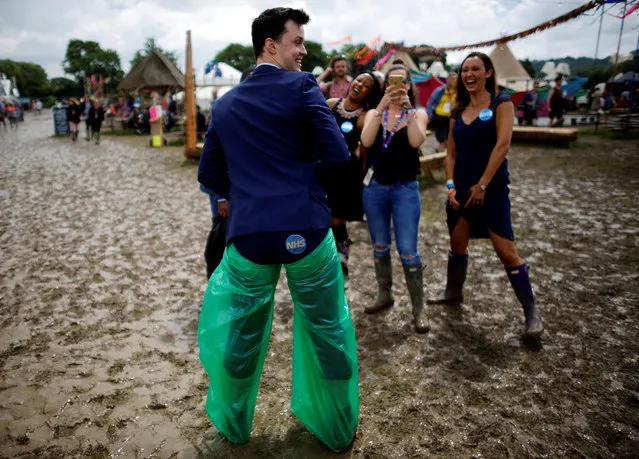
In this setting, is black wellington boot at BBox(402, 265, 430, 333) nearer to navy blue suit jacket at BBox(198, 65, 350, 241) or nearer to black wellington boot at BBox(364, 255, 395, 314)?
black wellington boot at BBox(364, 255, 395, 314)

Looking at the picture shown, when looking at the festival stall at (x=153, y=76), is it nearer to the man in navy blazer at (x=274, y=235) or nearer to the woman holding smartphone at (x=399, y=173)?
the woman holding smartphone at (x=399, y=173)

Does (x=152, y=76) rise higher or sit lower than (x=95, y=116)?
higher

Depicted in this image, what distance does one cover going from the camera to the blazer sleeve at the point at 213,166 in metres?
1.99

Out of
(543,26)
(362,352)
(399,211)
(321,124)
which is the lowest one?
(362,352)

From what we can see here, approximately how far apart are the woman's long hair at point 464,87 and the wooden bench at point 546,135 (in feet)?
35.1

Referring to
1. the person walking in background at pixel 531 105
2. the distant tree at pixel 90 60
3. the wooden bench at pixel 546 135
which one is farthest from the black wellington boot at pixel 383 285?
the distant tree at pixel 90 60

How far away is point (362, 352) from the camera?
3154 mm

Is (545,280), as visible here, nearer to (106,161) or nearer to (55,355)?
(55,355)

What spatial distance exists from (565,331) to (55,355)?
12.1ft

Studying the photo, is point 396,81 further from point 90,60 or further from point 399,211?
point 90,60

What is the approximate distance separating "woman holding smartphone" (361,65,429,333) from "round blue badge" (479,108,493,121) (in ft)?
1.25

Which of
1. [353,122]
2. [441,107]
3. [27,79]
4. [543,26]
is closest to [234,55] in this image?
[27,79]

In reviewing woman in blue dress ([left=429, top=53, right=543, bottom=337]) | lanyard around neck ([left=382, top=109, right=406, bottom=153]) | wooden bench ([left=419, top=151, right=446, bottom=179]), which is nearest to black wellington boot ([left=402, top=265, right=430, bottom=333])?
woman in blue dress ([left=429, top=53, right=543, bottom=337])

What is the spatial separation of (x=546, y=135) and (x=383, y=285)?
37.1 ft
